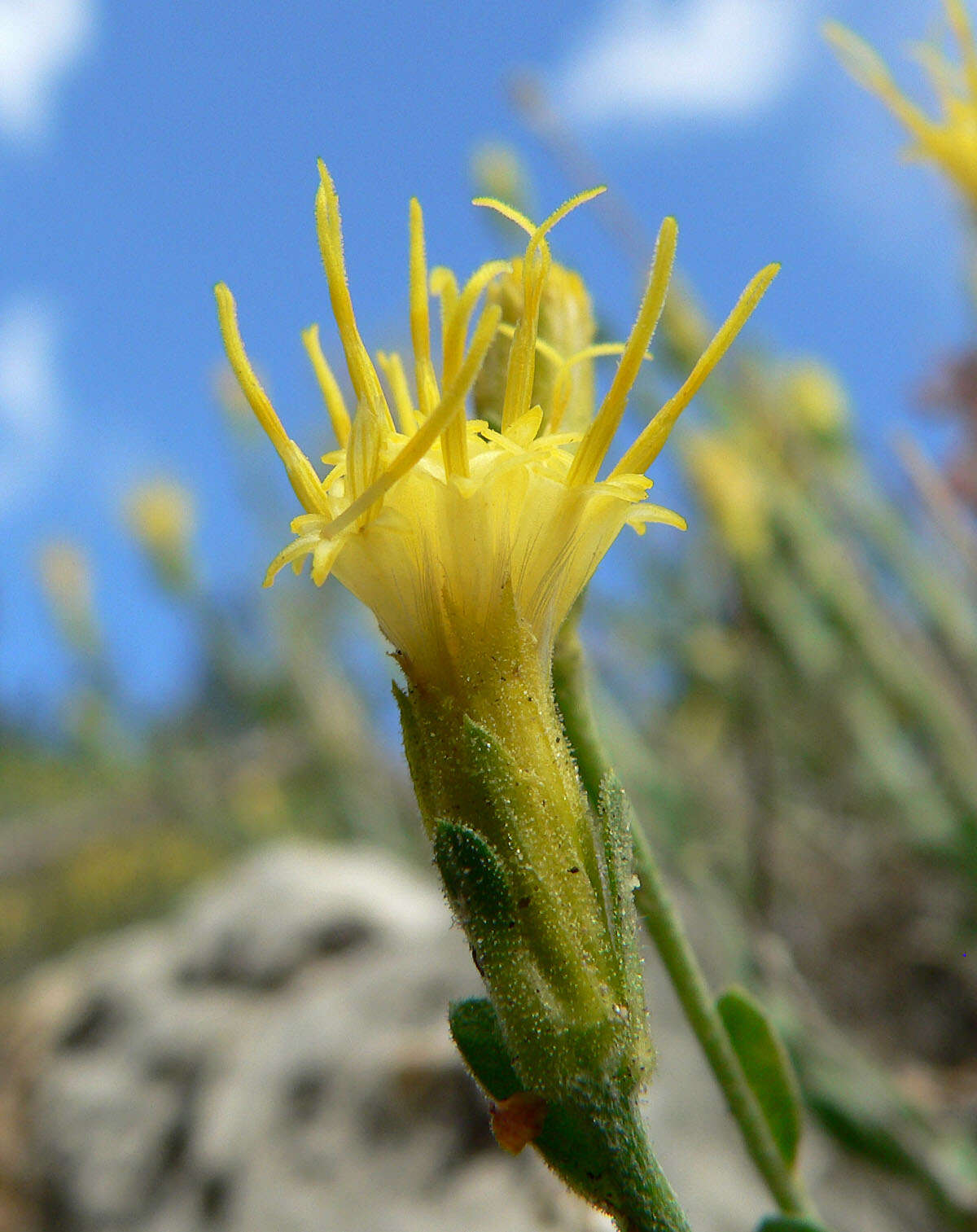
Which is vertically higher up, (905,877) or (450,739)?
(450,739)

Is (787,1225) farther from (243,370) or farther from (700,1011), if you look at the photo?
(243,370)

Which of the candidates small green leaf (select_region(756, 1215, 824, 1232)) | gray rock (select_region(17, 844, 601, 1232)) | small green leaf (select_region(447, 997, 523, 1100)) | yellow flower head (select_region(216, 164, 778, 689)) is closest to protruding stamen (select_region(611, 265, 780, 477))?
yellow flower head (select_region(216, 164, 778, 689))

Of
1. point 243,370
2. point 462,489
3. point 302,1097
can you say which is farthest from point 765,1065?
point 302,1097

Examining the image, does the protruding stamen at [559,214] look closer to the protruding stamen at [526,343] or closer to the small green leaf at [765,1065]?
the protruding stamen at [526,343]

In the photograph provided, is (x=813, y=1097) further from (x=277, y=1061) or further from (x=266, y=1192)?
(x=277, y=1061)

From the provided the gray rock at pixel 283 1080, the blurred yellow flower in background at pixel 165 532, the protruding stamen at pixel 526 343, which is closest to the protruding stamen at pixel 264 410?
the protruding stamen at pixel 526 343

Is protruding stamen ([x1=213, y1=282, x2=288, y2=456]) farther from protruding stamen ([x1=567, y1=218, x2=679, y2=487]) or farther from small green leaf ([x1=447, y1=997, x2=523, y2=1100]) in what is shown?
Answer: small green leaf ([x1=447, y1=997, x2=523, y2=1100])

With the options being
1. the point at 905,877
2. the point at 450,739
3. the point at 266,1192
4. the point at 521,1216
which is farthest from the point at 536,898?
the point at 905,877
